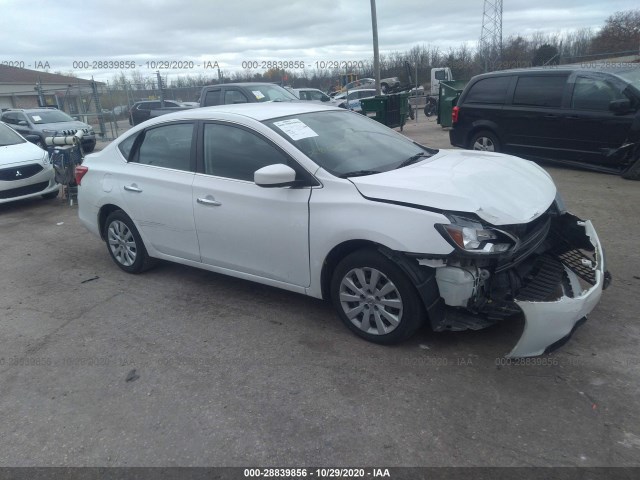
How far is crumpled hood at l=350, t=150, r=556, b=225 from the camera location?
11.0 ft

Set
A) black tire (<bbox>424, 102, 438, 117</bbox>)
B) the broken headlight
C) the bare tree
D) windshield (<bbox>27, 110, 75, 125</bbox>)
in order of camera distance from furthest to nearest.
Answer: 1. the bare tree
2. black tire (<bbox>424, 102, 438, 117</bbox>)
3. windshield (<bbox>27, 110, 75, 125</bbox>)
4. the broken headlight

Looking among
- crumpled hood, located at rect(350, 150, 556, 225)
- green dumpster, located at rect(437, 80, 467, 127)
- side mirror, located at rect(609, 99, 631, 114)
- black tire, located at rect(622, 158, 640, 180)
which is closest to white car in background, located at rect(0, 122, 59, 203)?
crumpled hood, located at rect(350, 150, 556, 225)

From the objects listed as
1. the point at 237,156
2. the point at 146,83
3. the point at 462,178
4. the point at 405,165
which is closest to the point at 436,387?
the point at 462,178

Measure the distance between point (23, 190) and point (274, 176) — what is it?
23.5ft

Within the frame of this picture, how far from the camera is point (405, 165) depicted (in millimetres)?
4211

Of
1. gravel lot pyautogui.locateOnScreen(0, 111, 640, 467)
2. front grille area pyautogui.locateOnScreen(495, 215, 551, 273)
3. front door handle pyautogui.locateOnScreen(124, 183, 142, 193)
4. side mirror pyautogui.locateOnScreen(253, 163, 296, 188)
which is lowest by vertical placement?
gravel lot pyautogui.locateOnScreen(0, 111, 640, 467)

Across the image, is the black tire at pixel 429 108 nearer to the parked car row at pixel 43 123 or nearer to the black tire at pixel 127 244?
the parked car row at pixel 43 123

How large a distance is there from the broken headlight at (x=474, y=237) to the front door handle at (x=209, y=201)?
77.4 inches

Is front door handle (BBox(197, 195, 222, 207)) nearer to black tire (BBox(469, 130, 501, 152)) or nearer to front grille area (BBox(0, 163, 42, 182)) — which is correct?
front grille area (BBox(0, 163, 42, 182))

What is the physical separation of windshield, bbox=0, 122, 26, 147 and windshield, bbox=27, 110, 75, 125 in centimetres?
715

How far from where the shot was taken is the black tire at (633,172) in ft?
25.6

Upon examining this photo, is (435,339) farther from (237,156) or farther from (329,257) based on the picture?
(237,156)

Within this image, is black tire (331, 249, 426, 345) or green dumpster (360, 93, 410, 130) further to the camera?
green dumpster (360, 93, 410, 130)

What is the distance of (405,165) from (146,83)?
2108cm
